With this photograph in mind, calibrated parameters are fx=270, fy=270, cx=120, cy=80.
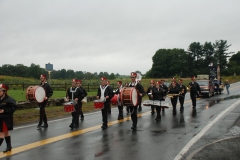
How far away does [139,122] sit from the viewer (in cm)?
1184

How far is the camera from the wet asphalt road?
6625 millimetres

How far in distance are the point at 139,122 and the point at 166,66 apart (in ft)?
320

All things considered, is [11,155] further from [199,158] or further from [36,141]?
[199,158]

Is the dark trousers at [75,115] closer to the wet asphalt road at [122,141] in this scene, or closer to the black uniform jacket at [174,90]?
the wet asphalt road at [122,141]

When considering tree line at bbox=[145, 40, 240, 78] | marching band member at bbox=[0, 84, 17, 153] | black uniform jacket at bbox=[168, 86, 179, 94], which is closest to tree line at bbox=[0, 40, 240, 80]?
tree line at bbox=[145, 40, 240, 78]

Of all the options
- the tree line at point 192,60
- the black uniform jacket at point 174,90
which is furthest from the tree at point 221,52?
the black uniform jacket at point 174,90

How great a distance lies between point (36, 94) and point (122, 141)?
4.07 m

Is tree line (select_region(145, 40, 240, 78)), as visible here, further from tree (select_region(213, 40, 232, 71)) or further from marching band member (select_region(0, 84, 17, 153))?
marching band member (select_region(0, 84, 17, 153))

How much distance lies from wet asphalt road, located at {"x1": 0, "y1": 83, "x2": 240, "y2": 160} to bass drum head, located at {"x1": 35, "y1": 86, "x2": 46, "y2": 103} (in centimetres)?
115

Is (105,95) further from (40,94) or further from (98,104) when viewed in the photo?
(40,94)

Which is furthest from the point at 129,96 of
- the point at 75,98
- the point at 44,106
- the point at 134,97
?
the point at 44,106

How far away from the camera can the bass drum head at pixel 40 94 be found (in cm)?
1024

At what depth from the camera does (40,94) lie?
1042 cm

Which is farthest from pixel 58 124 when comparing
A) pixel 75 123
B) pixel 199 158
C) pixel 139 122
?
pixel 199 158
